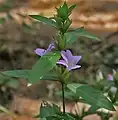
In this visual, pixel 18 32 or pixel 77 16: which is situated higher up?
pixel 77 16

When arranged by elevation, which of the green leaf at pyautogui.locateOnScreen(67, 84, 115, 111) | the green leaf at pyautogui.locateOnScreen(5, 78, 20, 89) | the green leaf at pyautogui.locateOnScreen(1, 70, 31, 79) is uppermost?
the green leaf at pyautogui.locateOnScreen(5, 78, 20, 89)

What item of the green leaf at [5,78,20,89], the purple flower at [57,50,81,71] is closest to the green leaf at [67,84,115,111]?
the purple flower at [57,50,81,71]

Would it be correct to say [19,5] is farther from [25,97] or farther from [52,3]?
[25,97]

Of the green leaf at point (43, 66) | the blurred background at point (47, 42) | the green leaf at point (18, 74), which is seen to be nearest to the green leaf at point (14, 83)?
the blurred background at point (47, 42)

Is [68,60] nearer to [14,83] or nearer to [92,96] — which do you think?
[92,96]

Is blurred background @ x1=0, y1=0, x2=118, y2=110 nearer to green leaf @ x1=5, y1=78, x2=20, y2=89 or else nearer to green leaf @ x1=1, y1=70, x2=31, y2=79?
green leaf @ x1=5, y1=78, x2=20, y2=89

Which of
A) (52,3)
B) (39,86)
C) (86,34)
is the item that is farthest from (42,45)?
(86,34)

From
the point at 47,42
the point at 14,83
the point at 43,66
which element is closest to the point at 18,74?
the point at 43,66
